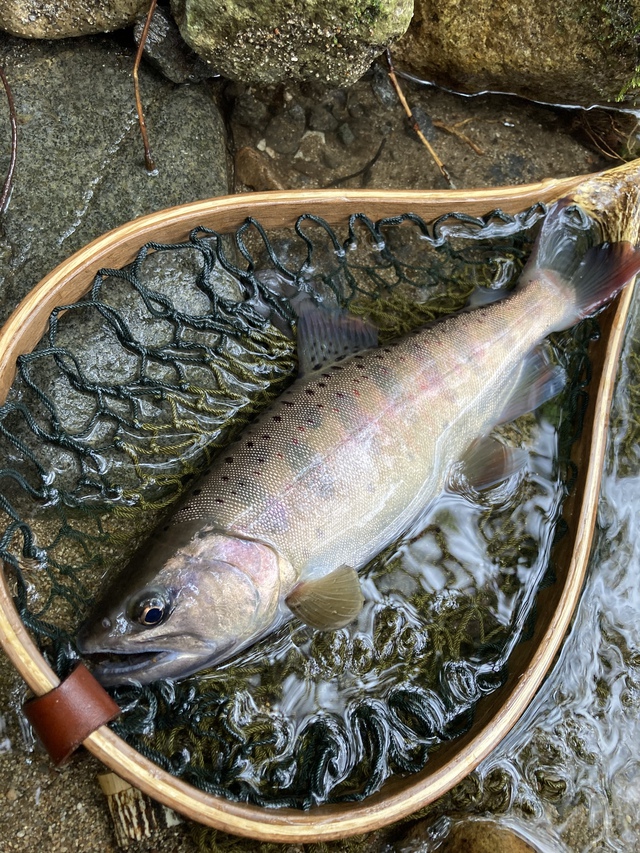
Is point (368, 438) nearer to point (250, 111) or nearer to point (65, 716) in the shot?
point (65, 716)

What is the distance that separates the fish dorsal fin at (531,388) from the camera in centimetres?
260

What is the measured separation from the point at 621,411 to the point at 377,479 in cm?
133

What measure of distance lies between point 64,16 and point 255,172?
3.23 feet

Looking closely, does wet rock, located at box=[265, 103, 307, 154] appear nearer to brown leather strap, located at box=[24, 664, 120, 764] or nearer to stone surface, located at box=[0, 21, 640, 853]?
stone surface, located at box=[0, 21, 640, 853]

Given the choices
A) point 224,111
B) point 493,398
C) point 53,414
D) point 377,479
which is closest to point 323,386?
point 377,479

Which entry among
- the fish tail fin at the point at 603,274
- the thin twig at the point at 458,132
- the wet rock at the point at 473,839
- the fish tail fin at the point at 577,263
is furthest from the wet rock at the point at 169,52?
the wet rock at the point at 473,839

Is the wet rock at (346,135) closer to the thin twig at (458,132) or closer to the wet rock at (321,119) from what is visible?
the wet rock at (321,119)

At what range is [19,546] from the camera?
7.80 ft

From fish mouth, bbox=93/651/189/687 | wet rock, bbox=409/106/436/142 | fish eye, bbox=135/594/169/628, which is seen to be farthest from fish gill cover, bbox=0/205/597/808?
wet rock, bbox=409/106/436/142

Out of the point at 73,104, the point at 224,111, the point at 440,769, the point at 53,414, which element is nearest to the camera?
the point at 440,769

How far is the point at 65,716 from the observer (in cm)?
166

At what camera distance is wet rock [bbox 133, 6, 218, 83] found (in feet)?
9.02

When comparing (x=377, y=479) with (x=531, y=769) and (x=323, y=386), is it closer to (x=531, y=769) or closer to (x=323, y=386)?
(x=323, y=386)

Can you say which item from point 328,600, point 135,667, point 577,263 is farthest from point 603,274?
point 135,667
